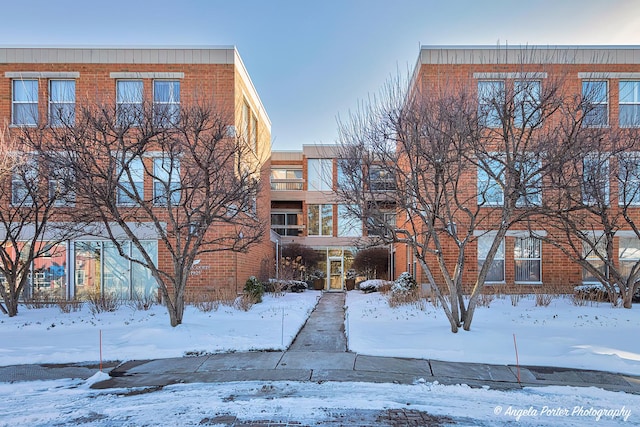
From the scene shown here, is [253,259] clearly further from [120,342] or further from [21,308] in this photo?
[120,342]

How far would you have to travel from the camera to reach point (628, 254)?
1783cm

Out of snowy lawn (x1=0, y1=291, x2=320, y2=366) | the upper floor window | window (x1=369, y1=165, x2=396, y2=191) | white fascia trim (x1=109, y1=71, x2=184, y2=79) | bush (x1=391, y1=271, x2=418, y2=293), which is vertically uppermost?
white fascia trim (x1=109, y1=71, x2=184, y2=79)

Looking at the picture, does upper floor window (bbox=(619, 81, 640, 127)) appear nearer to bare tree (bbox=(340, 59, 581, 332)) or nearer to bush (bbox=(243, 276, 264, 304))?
bare tree (bbox=(340, 59, 581, 332))

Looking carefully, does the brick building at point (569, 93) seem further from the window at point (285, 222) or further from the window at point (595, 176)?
the window at point (285, 222)

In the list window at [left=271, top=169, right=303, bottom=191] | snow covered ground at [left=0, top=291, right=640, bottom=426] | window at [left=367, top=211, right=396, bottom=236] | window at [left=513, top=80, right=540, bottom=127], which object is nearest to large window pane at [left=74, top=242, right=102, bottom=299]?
snow covered ground at [left=0, top=291, right=640, bottom=426]

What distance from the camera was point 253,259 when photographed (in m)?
20.5

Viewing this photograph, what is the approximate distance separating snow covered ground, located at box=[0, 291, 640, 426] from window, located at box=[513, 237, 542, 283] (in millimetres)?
3053

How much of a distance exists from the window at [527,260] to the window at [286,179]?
691 inches

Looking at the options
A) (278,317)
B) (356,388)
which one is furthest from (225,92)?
(356,388)

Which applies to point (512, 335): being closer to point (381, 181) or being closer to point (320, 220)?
point (381, 181)

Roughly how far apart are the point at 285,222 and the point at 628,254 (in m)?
20.2

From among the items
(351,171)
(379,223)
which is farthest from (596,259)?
(351,171)

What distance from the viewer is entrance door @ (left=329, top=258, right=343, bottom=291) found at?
2897 cm

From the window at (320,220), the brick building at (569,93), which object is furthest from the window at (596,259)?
the window at (320,220)
